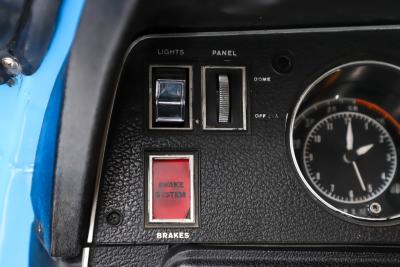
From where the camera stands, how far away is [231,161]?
1164mm

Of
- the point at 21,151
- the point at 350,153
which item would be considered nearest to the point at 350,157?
the point at 350,153

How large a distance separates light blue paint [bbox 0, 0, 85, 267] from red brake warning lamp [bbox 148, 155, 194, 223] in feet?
0.82

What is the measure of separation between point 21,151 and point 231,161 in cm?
43

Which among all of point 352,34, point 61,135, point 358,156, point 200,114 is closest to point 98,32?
point 61,135

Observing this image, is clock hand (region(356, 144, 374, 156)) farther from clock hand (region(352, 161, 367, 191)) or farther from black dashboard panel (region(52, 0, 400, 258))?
black dashboard panel (region(52, 0, 400, 258))

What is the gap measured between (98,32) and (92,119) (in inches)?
6.2

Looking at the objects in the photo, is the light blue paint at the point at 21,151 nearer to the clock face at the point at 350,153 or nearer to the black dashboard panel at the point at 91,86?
the black dashboard panel at the point at 91,86

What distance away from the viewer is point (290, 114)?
3.95ft

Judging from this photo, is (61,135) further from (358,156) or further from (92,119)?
(358,156)

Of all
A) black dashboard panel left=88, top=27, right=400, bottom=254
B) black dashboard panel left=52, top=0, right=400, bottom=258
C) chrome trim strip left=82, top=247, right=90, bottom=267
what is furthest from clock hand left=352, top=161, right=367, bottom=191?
chrome trim strip left=82, top=247, right=90, bottom=267

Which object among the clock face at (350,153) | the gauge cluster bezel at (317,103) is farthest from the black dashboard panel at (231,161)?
the clock face at (350,153)

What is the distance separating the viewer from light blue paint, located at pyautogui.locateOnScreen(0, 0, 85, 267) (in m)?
1.01

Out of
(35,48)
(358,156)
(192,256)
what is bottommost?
(192,256)

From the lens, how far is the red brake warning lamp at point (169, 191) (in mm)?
1130
